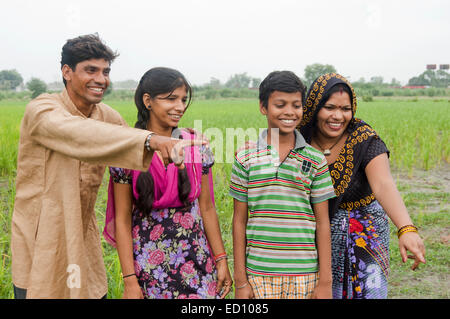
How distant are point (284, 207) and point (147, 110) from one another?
26.6 inches

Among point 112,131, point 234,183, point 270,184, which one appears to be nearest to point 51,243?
point 112,131

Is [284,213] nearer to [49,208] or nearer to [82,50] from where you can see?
[49,208]

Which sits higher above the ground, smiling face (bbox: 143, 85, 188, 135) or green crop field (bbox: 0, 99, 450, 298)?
smiling face (bbox: 143, 85, 188, 135)

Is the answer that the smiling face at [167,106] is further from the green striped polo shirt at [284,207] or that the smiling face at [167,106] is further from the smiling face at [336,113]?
the smiling face at [336,113]

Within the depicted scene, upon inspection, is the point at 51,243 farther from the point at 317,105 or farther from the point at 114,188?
the point at 317,105

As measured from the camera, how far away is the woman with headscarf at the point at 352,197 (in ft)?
5.14

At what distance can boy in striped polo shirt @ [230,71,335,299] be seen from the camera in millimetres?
1461

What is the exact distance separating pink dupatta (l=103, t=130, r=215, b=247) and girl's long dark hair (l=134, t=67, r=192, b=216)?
0.06 feet

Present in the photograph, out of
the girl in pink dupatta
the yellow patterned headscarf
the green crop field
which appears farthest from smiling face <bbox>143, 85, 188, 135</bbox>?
the yellow patterned headscarf

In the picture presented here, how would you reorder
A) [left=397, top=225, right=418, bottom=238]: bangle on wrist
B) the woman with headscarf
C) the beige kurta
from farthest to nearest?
the woman with headscarf, [left=397, top=225, right=418, bottom=238]: bangle on wrist, the beige kurta

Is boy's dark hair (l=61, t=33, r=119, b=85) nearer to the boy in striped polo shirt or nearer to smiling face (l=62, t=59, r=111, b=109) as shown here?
smiling face (l=62, t=59, r=111, b=109)

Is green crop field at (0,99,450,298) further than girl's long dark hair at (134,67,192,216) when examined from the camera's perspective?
Yes

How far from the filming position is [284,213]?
4.78 ft

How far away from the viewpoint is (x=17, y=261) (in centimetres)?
140
